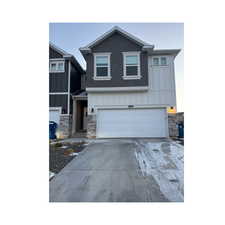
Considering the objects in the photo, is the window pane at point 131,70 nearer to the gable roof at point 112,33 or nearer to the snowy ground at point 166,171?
the gable roof at point 112,33

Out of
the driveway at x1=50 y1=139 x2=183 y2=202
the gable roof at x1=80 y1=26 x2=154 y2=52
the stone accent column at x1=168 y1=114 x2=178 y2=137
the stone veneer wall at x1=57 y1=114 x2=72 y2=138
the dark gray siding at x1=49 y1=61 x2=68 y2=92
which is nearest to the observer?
the driveway at x1=50 y1=139 x2=183 y2=202

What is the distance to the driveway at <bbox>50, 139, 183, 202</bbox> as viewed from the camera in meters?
2.10

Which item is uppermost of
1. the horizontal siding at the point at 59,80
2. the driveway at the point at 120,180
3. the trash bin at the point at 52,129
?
the horizontal siding at the point at 59,80

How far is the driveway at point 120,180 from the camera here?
2096 mm

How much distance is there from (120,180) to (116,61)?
21.5 feet

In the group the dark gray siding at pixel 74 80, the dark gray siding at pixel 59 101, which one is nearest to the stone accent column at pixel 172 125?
the dark gray siding at pixel 59 101

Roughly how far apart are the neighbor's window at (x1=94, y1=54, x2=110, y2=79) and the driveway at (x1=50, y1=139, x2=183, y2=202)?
510 cm

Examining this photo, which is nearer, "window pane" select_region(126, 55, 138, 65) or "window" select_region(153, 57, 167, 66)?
"window pane" select_region(126, 55, 138, 65)

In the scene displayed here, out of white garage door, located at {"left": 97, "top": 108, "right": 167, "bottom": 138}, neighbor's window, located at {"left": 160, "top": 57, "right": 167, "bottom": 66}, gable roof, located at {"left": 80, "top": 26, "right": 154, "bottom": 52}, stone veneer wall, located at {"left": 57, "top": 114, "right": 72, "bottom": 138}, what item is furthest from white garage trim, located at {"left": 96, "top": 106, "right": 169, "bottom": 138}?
gable roof, located at {"left": 80, "top": 26, "right": 154, "bottom": 52}

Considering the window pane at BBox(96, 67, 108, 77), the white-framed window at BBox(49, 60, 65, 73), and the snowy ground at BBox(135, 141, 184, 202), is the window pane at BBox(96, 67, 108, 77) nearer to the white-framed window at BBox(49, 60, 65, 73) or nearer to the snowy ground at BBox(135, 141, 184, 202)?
the white-framed window at BBox(49, 60, 65, 73)
